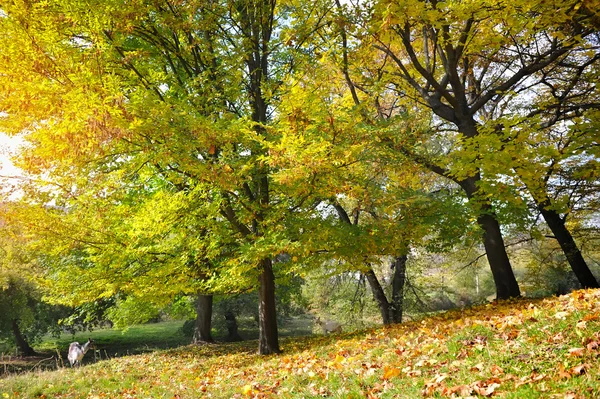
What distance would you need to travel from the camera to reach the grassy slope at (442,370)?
311 centimetres

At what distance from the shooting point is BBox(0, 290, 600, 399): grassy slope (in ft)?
10.2

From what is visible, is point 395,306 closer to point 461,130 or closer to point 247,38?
point 461,130

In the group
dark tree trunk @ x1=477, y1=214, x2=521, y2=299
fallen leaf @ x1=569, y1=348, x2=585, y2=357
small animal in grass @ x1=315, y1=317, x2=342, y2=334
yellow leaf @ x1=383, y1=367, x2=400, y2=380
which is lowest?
small animal in grass @ x1=315, y1=317, x2=342, y2=334

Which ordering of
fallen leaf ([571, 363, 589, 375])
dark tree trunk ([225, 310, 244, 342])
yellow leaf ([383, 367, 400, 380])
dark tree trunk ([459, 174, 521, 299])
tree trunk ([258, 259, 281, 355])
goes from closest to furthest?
fallen leaf ([571, 363, 589, 375]), yellow leaf ([383, 367, 400, 380]), tree trunk ([258, 259, 281, 355]), dark tree trunk ([459, 174, 521, 299]), dark tree trunk ([225, 310, 244, 342])

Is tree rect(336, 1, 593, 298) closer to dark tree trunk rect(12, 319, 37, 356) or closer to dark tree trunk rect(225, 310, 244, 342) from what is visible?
dark tree trunk rect(225, 310, 244, 342)

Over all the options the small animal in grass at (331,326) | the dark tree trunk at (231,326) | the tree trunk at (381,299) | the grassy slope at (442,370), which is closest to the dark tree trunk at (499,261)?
the grassy slope at (442,370)

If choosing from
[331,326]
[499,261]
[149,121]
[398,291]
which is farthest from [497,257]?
[331,326]

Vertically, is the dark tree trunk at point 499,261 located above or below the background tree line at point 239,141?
below

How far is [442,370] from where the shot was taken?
3.79m

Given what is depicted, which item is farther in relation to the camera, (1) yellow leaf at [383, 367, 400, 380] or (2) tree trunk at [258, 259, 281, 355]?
(2) tree trunk at [258, 259, 281, 355]

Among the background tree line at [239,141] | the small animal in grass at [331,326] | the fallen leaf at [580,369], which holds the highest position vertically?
the background tree line at [239,141]

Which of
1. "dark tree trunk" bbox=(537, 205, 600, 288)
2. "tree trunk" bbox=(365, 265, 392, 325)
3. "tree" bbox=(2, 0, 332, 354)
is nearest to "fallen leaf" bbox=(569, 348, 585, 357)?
"tree" bbox=(2, 0, 332, 354)

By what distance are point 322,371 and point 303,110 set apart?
13.6ft

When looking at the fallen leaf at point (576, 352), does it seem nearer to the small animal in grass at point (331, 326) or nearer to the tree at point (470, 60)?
the tree at point (470, 60)
